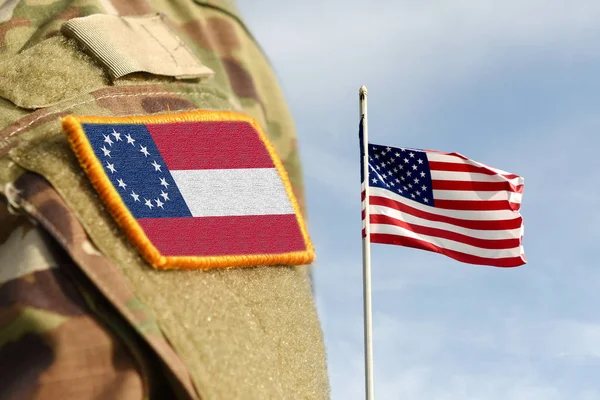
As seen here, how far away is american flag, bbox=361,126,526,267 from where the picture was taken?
11.8 feet

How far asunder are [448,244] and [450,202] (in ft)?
0.74

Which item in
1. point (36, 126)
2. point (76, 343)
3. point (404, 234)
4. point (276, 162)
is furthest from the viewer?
point (404, 234)

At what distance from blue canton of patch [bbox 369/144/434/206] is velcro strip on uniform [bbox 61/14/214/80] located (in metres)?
1.74

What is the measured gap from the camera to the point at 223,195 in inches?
63.7

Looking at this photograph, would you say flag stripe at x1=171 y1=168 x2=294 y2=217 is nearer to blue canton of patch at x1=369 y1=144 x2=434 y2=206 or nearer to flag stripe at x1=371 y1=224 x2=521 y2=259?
flag stripe at x1=371 y1=224 x2=521 y2=259

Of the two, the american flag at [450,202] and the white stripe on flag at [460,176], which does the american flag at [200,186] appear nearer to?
the american flag at [450,202]

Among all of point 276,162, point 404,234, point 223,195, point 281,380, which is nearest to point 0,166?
point 223,195

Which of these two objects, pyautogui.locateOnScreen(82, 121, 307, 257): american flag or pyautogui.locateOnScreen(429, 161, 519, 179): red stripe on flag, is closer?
pyautogui.locateOnScreen(82, 121, 307, 257): american flag

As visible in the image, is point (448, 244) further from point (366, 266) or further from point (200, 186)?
point (200, 186)

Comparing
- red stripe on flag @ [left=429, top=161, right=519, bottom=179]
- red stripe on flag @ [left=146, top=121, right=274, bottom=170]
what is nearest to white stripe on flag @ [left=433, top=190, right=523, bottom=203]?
red stripe on flag @ [left=429, top=161, right=519, bottom=179]

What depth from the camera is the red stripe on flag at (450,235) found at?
3.44m

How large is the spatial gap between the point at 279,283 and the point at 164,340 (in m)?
0.37

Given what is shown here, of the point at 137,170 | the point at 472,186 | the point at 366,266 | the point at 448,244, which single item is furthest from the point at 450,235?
the point at 137,170

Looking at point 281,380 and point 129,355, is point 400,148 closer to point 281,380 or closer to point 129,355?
point 281,380
